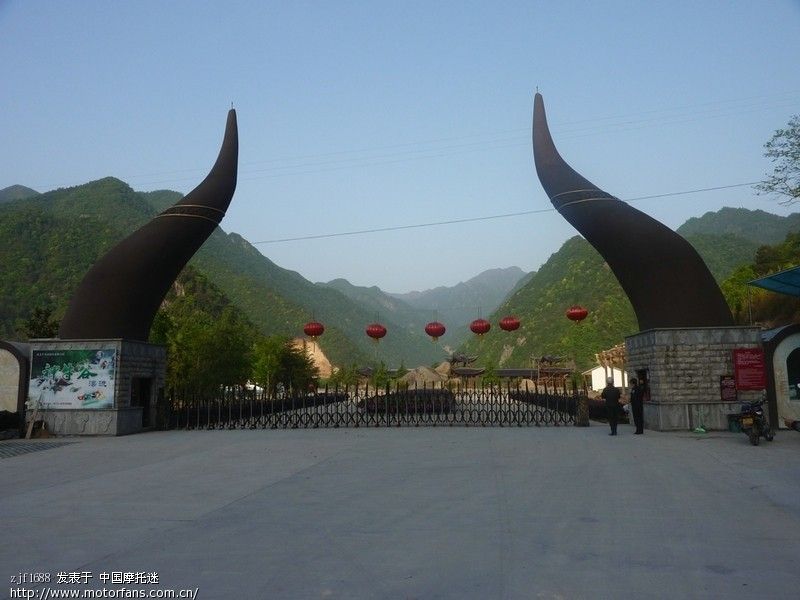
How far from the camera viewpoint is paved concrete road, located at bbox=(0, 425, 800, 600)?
15.1ft

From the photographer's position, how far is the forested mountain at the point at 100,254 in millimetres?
56062

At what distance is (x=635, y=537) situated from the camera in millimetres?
5707

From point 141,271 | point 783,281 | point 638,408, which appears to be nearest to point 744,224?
point 783,281

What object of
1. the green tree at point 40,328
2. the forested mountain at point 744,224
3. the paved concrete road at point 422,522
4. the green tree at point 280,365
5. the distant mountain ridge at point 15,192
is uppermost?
the distant mountain ridge at point 15,192

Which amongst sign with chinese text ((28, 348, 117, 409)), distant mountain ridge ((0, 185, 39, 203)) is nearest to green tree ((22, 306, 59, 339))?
sign with chinese text ((28, 348, 117, 409))

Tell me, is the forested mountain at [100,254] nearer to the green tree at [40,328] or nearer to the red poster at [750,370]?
the green tree at [40,328]

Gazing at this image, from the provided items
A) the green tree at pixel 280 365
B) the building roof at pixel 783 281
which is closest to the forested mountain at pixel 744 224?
the green tree at pixel 280 365

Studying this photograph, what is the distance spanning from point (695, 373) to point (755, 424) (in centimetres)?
295

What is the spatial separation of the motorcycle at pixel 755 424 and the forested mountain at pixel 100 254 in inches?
499

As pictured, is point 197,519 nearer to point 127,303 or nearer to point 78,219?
point 127,303

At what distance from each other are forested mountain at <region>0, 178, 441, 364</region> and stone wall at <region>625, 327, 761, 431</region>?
10.6m

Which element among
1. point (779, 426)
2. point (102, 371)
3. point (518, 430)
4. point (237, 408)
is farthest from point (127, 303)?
point (779, 426)

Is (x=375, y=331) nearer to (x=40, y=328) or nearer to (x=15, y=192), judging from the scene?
(x=40, y=328)

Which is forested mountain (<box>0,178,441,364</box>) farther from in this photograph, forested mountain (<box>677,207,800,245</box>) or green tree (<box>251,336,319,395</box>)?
forested mountain (<box>677,207,800,245</box>)
